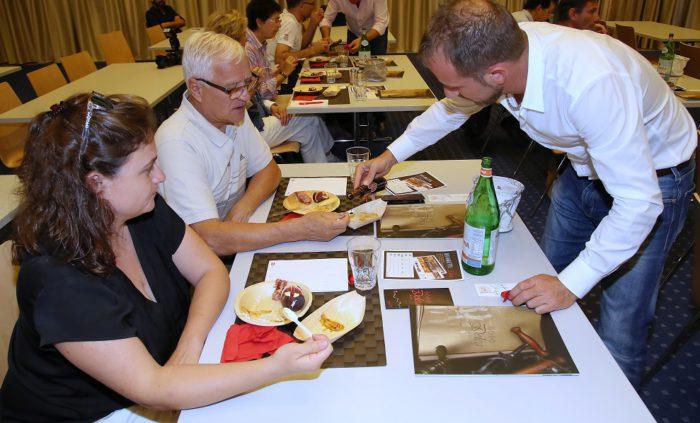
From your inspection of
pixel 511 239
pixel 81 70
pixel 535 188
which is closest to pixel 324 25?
pixel 81 70

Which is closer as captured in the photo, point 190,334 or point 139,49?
point 190,334

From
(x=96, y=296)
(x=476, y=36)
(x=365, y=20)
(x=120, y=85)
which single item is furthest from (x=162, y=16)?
(x=96, y=296)

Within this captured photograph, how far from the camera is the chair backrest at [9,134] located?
3.29m

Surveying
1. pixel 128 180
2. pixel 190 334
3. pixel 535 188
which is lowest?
pixel 535 188

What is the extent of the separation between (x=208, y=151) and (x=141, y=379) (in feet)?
3.31

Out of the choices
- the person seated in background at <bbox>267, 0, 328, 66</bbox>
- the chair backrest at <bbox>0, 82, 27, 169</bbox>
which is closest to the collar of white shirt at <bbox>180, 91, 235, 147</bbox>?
the chair backrest at <bbox>0, 82, 27, 169</bbox>

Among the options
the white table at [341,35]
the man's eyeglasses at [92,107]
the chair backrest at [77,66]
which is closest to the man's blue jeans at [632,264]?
the man's eyeglasses at [92,107]

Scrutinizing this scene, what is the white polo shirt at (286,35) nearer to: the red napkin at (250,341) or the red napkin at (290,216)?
the red napkin at (290,216)

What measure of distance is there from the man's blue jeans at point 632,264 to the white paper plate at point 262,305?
40.5 inches

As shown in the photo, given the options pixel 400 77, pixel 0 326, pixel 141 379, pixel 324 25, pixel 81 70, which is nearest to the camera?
pixel 141 379

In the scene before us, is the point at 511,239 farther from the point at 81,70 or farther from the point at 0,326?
the point at 81,70

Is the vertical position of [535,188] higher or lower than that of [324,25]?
lower

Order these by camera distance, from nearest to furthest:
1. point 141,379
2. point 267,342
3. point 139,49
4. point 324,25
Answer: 1. point 141,379
2. point 267,342
3. point 324,25
4. point 139,49

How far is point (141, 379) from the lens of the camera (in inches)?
40.6
